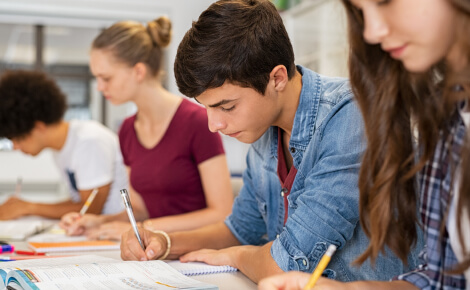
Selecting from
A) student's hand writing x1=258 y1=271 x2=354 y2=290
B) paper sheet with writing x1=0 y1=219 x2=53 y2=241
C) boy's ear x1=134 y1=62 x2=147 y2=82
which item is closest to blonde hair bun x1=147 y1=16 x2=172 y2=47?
boy's ear x1=134 y1=62 x2=147 y2=82

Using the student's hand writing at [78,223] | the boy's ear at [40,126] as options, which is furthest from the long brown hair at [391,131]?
the boy's ear at [40,126]

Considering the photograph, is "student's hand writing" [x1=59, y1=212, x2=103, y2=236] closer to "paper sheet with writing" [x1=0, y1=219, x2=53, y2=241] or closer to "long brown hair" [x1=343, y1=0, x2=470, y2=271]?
"paper sheet with writing" [x1=0, y1=219, x2=53, y2=241]

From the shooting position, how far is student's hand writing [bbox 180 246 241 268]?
4.23 feet

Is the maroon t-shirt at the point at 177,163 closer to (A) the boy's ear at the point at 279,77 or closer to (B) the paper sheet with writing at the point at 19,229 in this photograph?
(B) the paper sheet with writing at the point at 19,229

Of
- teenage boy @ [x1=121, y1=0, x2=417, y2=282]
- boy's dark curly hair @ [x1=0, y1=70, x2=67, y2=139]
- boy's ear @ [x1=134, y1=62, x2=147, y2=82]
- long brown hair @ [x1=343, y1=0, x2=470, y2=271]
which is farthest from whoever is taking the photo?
boy's dark curly hair @ [x1=0, y1=70, x2=67, y2=139]

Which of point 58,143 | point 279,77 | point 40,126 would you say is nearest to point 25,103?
point 40,126

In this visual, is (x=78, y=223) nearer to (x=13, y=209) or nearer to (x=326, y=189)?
(x=13, y=209)

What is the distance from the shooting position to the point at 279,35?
3.91 feet

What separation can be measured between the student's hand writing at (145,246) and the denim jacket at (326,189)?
0.31 m

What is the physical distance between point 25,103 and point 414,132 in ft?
6.84

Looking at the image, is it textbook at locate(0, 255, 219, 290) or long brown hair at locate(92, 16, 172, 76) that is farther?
long brown hair at locate(92, 16, 172, 76)

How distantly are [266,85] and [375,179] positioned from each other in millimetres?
397

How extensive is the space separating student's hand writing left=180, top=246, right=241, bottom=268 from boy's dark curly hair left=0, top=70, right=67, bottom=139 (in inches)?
57.2

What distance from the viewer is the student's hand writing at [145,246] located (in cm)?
133
